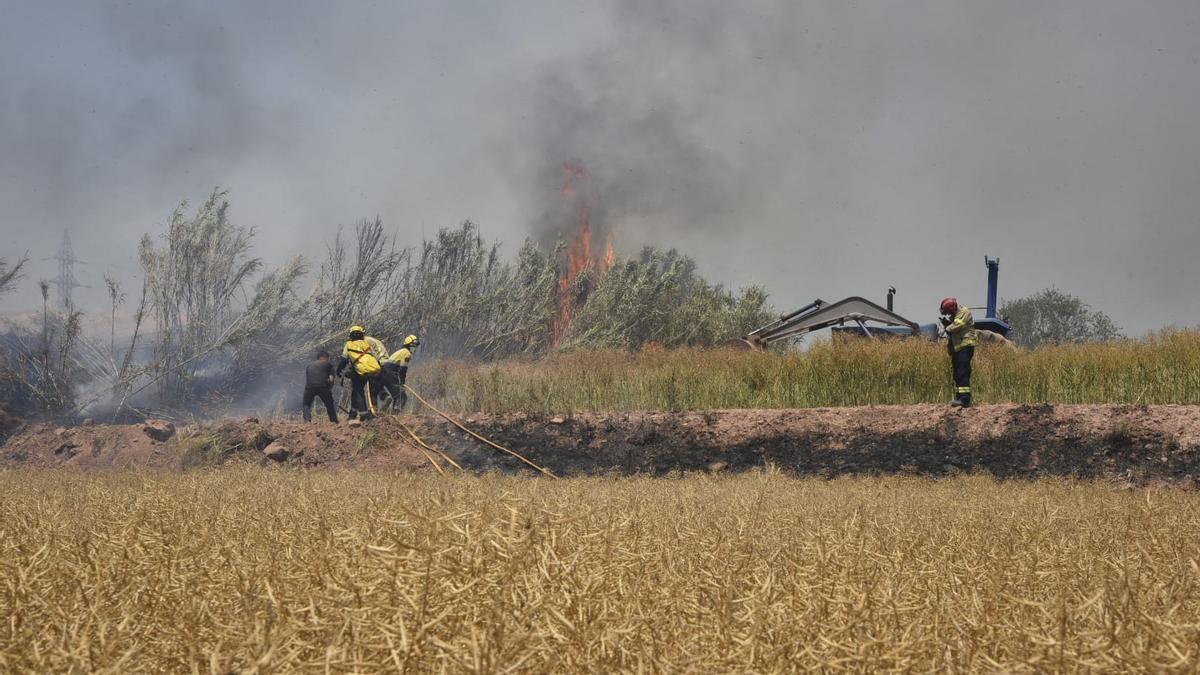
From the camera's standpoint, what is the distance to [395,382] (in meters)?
14.9

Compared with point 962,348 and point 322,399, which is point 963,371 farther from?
point 322,399

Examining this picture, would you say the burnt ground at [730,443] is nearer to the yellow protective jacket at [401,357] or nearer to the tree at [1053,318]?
the yellow protective jacket at [401,357]

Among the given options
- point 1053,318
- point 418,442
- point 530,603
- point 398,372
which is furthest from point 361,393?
point 1053,318

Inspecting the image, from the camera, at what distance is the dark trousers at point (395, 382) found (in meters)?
14.5

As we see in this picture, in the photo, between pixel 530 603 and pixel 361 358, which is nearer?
pixel 530 603

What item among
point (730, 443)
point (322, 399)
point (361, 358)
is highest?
point (361, 358)

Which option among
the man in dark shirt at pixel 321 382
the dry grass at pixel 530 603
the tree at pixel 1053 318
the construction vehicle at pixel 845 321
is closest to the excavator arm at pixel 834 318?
the construction vehicle at pixel 845 321

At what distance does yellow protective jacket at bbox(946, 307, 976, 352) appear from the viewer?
11422 millimetres

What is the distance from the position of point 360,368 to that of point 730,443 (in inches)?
226

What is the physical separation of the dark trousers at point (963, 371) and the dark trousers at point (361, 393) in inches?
329

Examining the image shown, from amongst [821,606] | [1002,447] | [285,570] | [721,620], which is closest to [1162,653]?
[821,606]

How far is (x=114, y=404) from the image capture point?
16875 mm

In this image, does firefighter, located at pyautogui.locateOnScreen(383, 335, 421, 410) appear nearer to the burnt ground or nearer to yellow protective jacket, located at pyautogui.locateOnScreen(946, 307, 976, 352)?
the burnt ground

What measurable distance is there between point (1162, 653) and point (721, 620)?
39.0 inches
